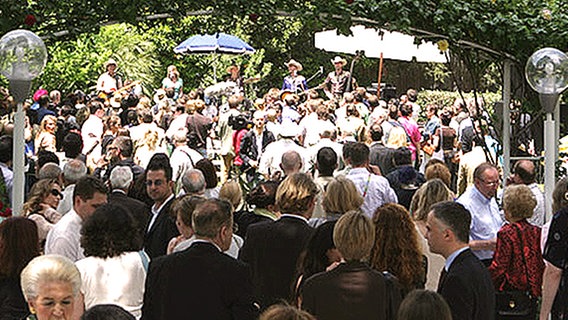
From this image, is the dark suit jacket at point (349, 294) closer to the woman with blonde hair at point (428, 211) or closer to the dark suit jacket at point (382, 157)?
the woman with blonde hair at point (428, 211)

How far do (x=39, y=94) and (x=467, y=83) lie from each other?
22541 mm

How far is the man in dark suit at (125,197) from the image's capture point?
948cm

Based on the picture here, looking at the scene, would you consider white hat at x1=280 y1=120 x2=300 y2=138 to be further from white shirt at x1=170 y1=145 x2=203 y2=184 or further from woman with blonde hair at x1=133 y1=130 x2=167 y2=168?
white shirt at x1=170 y1=145 x2=203 y2=184

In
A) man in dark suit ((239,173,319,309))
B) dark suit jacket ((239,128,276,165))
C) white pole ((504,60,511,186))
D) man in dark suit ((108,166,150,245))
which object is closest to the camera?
man in dark suit ((239,173,319,309))

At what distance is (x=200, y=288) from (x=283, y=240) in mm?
1685

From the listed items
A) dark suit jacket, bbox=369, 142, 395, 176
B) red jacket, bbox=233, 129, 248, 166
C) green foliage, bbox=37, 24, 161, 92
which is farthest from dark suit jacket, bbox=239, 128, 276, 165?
green foliage, bbox=37, 24, 161, 92

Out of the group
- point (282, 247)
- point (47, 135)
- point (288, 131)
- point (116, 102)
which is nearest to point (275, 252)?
point (282, 247)

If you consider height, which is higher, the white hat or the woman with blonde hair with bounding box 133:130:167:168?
the white hat

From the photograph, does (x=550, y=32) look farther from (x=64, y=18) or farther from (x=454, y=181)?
(x=454, y=181)

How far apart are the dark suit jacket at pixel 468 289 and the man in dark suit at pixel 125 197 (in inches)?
134

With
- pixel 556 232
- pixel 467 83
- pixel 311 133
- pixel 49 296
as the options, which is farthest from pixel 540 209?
pixel 467 83

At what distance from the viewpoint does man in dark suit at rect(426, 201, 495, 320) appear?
643cm

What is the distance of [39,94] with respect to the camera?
20250mm

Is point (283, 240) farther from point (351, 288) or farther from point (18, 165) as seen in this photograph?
point (18, 165)
